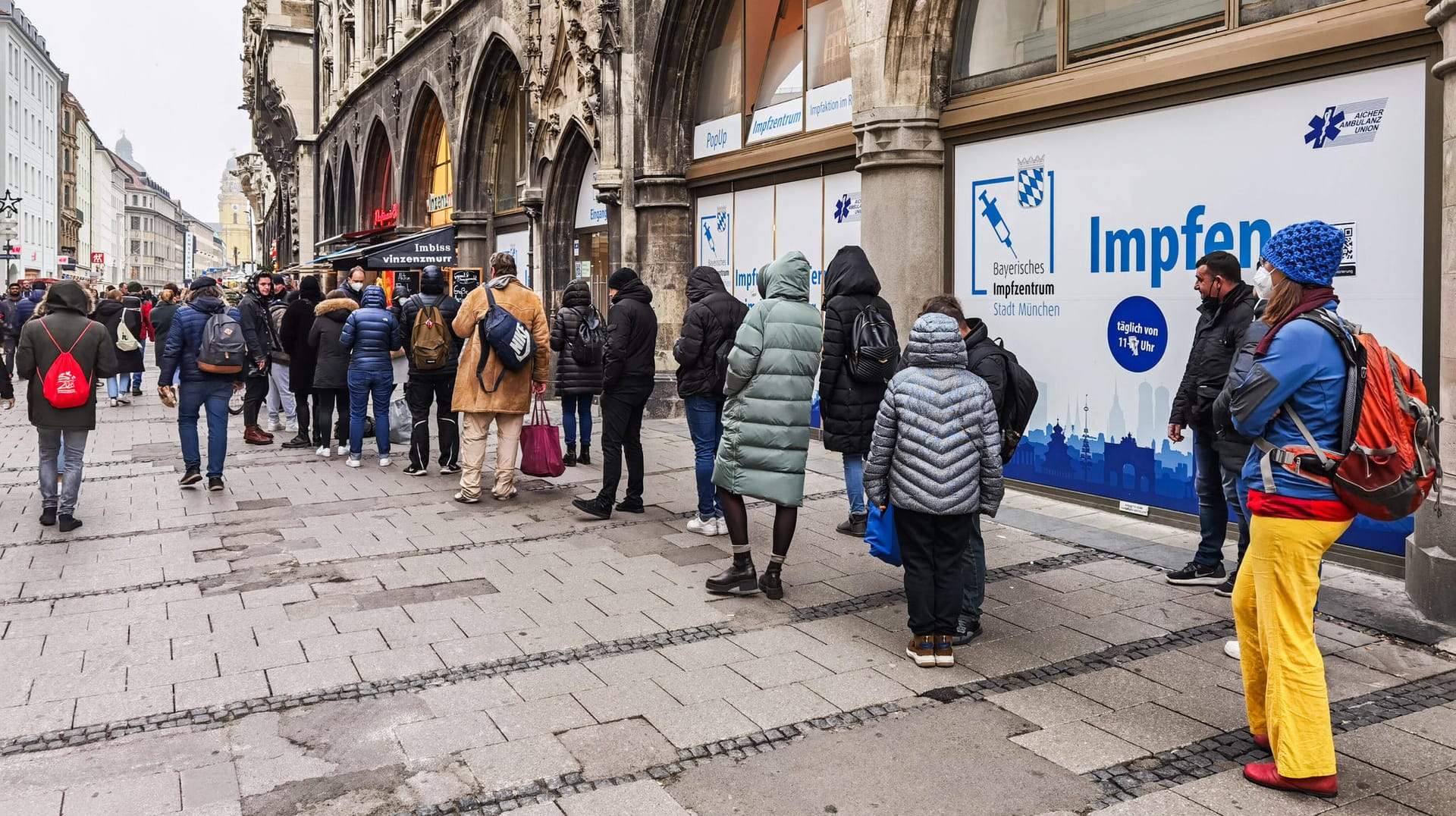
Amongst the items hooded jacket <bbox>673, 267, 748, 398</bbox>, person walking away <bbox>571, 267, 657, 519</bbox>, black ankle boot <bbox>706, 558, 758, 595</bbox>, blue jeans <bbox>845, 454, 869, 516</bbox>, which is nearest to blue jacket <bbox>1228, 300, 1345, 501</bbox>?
black ankle boot <bbox>706, 558, 758, 595</bbox>

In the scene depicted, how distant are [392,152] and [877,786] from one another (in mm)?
26088

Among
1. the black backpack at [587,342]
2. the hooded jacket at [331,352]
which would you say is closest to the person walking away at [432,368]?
the hooded jacket at [331,352]

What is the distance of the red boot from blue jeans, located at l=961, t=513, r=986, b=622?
65.3 inches

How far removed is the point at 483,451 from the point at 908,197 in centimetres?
399

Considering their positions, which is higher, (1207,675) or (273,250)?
(273,250)

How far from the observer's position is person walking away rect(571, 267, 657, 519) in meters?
8.36

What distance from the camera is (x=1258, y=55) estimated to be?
7086mm

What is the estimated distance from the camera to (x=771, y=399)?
6059 mm

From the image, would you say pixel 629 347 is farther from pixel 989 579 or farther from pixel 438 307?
pixel 989 579

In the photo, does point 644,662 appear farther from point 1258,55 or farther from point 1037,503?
point 1258,55

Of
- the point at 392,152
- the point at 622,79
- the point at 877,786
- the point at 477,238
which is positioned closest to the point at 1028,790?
the point at 877,786

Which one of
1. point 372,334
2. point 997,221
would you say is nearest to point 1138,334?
point 997,221

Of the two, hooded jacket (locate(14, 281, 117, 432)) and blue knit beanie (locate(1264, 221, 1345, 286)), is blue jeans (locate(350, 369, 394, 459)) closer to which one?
hooded jacket (locate(14, 281, 117, 432))

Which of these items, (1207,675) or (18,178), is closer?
(1207,675)
